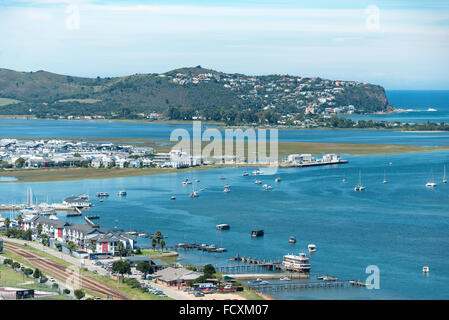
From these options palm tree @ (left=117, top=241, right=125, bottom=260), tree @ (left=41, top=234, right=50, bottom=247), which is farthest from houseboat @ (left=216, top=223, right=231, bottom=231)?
tree @ (left=41, top=234, right=50, bottom=247)

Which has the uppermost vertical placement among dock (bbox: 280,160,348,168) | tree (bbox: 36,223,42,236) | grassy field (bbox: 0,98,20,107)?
grassy field (bbox: 0,98,20,107)

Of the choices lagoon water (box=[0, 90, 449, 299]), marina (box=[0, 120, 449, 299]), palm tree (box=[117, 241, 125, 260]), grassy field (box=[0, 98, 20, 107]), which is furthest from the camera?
grassy field (box=[0, 98, 20, 107])

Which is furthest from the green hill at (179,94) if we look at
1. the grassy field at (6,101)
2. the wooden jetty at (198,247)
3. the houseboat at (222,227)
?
the wooden jetty at (198,247)

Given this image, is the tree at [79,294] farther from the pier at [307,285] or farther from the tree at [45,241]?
the tree at [45,241]

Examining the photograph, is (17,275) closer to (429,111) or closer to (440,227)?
(440,227)

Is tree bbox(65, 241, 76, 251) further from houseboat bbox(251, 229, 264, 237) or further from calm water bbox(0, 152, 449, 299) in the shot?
houseboat bbox(251, 229, 264, 237)
